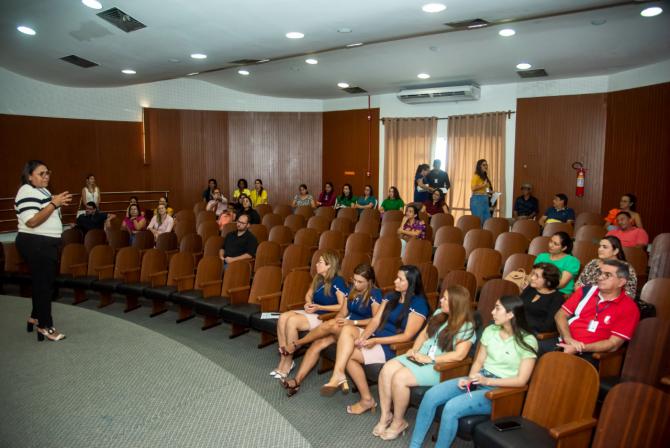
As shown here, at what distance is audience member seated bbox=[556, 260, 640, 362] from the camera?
9.91 feet

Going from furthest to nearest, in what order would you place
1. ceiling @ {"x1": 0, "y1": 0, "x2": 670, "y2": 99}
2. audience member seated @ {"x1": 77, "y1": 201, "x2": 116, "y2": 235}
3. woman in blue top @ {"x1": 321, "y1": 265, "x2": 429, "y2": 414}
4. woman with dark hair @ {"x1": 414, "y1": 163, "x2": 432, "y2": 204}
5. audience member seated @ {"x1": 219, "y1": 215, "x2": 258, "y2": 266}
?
woman with dark hair @ {"x1": 414, "y1": 163, "x2": 432, "y2": 204}
audience member seated @ {"x1": 77, "y1": 201, "x2": 116, "y2": 235}
audience member seated @ {"x1": 219, "y1": 215, "x2": 258, "y2": 266}
ceiling @ {"x1": 0, "y1": 0, "x2": 670, "y2": 99}
woman in blue top @ {"x1": 321, "y1": 265, "x2": 429, "y2": 414}

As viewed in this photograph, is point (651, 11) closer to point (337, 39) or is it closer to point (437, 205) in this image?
point (337, 39)

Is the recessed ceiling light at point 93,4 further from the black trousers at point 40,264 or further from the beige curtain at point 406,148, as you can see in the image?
the beige curtain at point 406,148

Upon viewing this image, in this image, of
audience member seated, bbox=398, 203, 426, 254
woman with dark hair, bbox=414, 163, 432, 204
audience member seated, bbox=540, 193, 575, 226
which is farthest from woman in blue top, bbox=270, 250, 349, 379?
woman with dark hair, bbox=414, 163, 432, 204

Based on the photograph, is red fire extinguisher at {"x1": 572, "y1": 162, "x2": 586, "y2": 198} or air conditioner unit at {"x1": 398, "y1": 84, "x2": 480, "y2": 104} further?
air conditioner unit at {"x1": 398, "y1": 84, "x2": 480, "y2": 104}

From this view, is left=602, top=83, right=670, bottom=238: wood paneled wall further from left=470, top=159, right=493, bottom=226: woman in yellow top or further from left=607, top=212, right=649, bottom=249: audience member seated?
left=607, top=212, right=649, bottom=249: audience member seated

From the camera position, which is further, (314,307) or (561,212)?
(561,212)

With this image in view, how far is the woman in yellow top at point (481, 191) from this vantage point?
26.1 ft

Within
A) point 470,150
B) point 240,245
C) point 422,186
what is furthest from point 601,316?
point 470,150

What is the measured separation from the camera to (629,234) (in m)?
5.39

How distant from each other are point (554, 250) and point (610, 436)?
2122 mm

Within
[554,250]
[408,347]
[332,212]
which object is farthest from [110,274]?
[554,250]

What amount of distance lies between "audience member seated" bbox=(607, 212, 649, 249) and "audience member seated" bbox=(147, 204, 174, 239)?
18.9ft

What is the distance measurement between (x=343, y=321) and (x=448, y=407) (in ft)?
3.80
